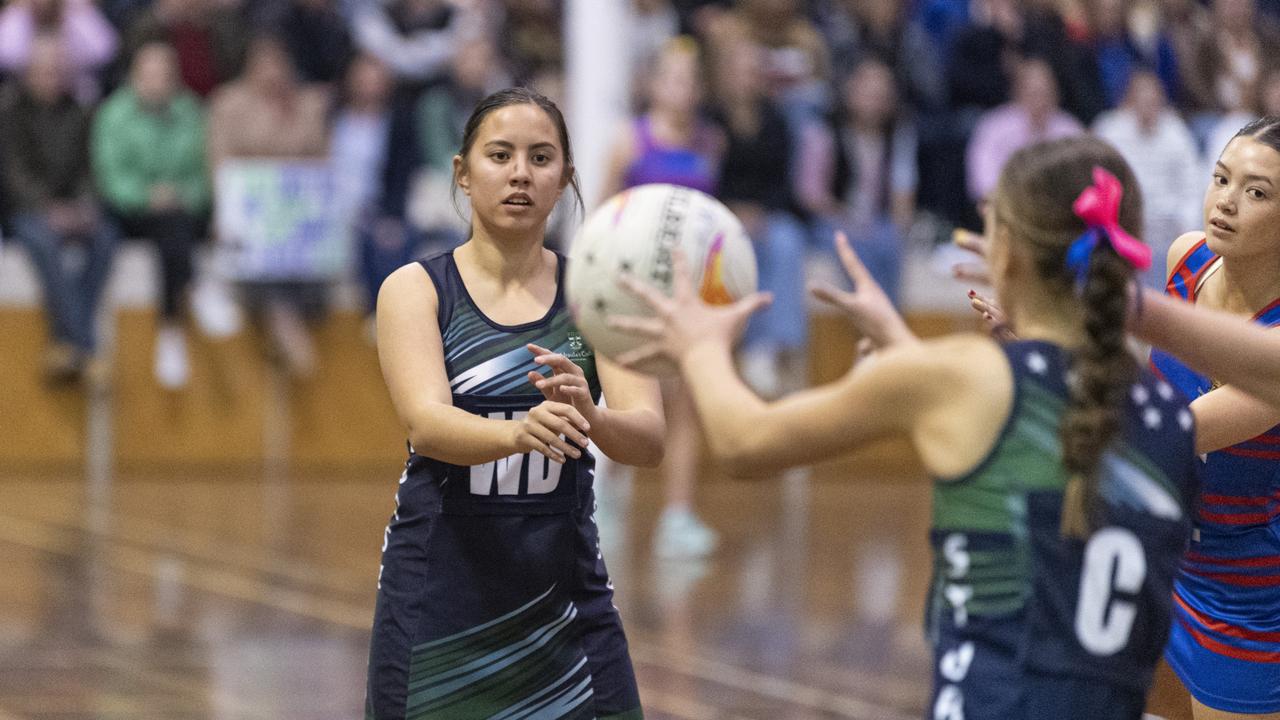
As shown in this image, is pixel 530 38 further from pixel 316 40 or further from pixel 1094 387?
pixel 1094 387

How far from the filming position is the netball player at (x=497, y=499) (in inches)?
127

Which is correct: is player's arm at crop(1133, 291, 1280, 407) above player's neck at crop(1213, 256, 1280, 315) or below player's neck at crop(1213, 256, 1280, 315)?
below

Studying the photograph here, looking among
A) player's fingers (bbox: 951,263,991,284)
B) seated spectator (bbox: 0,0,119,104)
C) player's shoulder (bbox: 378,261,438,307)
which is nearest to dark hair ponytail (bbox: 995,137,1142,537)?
player's fingers (bbox: 951,263,991,284)

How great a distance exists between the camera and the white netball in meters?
2.82

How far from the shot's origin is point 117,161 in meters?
10.3

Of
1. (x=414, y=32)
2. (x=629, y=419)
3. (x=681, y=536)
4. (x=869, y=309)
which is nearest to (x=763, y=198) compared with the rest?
(x=681, y=536)

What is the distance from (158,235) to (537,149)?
24.5 feet

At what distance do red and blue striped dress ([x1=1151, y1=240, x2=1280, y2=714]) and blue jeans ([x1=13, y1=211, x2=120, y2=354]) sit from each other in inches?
308

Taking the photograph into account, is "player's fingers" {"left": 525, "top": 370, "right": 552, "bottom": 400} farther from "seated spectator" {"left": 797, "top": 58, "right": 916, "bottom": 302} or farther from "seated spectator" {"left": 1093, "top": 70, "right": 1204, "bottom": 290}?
"seated spectator" {"left": 1093, "top": 70, "right": 1204, "bottom": 290}

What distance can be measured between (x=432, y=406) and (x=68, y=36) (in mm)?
8407

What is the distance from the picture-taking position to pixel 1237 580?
3559 millimetres

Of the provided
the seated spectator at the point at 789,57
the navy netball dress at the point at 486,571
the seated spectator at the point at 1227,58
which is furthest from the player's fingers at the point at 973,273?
the seated spectator at the point at 1227,58

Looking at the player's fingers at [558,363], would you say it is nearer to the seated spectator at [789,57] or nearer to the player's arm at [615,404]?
the player's arm at [615,404]

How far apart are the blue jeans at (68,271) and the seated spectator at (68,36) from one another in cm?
87
